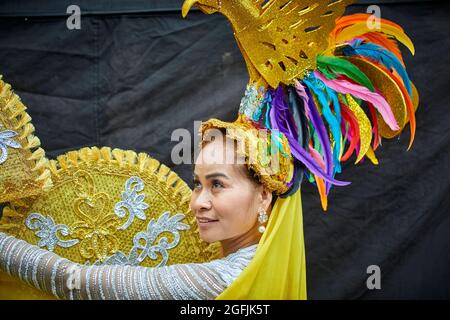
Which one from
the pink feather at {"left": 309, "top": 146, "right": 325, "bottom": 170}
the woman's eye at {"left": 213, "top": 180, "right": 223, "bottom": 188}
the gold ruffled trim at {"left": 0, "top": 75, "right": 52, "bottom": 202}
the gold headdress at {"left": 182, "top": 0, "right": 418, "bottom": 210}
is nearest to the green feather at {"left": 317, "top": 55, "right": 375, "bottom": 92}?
the gold headdress at {"left": 182, "top": 0, "right": 418, "bottom": 210}

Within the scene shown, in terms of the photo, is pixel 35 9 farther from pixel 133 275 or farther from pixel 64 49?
pixel 133 275

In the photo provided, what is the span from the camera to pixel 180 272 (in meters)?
2.08

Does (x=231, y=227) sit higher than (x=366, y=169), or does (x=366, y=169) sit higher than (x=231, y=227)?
(x=366, y=169)

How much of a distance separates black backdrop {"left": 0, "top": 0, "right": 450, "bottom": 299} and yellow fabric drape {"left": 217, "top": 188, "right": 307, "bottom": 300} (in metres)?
0.72

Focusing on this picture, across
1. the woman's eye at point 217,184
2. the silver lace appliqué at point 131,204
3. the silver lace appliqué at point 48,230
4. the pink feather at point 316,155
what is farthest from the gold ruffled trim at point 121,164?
the pink feather at point 316,155

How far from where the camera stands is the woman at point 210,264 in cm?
205

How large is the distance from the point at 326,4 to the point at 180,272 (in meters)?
0.91

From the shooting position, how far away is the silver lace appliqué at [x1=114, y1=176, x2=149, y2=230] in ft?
→ 7.66

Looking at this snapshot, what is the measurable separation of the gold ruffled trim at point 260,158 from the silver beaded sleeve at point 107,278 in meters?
0.30

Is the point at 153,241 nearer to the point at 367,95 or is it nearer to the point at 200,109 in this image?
the point at 200,109

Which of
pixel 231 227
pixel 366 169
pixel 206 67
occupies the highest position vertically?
pixel 206 67

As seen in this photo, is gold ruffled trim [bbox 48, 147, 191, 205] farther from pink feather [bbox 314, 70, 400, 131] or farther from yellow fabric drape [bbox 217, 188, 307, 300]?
pink feather [bbox 314, 70, 400, 131]

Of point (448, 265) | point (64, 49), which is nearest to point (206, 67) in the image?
point (64, 49)

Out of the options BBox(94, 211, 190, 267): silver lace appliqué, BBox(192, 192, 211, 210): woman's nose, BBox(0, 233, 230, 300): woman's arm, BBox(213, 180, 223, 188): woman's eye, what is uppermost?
BBox(213, 180, 223, 188): woman's eye
